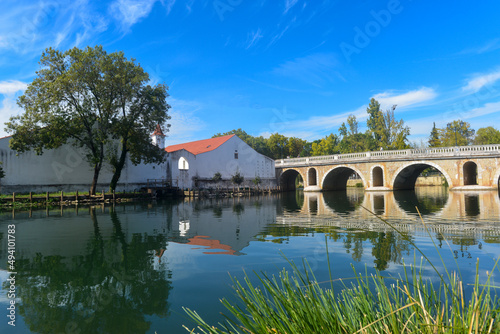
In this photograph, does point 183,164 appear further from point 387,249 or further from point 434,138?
point 434,138

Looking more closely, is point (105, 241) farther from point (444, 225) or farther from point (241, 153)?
point (241, 153)

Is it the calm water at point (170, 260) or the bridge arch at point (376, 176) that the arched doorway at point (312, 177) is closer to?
the bridge arch at point (376, 176)

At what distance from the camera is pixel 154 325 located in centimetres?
478

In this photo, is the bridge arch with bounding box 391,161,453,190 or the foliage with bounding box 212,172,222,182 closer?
the bridge arch with bounding box 391,161,453,190

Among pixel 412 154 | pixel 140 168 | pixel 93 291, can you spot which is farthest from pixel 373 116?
pixel 93 291

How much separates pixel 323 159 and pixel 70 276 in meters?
42.1

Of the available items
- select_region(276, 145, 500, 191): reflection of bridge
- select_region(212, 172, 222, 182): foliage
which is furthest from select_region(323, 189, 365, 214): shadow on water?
select_region(212, 172, 222, 182): foliage

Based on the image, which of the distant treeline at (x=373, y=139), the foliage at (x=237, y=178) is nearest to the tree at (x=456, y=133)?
the distant treeline at (x=373, y=139)

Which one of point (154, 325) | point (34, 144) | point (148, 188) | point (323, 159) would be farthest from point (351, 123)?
point (154, 325)

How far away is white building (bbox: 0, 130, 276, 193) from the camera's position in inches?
1161

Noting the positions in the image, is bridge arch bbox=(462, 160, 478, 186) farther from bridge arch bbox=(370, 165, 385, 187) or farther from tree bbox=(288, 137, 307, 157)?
tree bbox=(288, 137, 307, 157)

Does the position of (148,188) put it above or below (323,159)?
below

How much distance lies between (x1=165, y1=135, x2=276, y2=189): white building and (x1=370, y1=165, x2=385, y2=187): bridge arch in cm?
1474

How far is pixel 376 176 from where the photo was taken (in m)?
44.3
